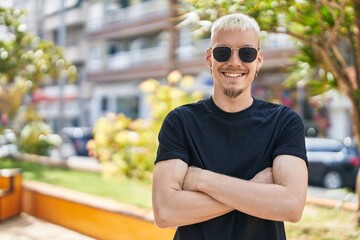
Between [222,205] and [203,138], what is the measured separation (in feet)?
0.85

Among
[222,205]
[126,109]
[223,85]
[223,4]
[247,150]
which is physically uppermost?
[223,4]

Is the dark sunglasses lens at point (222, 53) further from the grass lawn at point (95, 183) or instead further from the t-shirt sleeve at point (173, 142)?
the grass lawn at point (95, 183)

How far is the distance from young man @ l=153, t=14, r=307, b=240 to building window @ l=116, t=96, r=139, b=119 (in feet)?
109

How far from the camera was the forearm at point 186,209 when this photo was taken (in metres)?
1.97

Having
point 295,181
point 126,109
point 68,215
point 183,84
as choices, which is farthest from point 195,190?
point 126,109

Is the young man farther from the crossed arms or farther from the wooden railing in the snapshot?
the wooden railing

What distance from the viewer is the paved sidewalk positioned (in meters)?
6.61

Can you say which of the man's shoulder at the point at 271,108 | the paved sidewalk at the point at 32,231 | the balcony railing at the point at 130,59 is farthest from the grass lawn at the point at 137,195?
the balcony railing at the point at 130,59

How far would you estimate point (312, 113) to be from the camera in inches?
1014

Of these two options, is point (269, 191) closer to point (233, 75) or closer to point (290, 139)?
point (290, 139)

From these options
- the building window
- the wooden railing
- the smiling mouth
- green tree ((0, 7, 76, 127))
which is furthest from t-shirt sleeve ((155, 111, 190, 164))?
the building window

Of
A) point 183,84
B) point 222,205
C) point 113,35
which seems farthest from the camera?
point 113,35

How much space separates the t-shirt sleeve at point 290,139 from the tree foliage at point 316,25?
2.72 meters

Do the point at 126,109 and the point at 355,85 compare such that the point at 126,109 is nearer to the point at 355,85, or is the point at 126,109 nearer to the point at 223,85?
the point at 355,85
